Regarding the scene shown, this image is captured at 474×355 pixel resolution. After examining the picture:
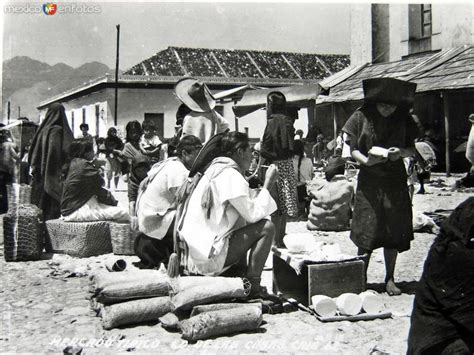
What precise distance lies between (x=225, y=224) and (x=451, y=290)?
1878mm

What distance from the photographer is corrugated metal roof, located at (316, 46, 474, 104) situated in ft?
39.8

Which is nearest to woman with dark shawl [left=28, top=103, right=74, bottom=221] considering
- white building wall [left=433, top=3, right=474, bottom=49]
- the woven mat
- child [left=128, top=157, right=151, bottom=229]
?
child [left=128, top=157, right=151, bottom=229]

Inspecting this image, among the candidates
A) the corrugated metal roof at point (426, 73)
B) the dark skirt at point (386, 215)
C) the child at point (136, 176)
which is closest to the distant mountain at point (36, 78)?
the child at point (136, 176)

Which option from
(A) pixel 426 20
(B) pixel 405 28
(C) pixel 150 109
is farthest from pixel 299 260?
(C) pixel 150 109

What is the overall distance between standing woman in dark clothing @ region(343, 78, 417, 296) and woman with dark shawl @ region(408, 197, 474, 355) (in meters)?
1.91

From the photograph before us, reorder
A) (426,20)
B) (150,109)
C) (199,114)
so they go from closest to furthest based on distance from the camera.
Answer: (199,114) → (426,20) → (150,109)

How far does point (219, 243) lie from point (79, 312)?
112cm

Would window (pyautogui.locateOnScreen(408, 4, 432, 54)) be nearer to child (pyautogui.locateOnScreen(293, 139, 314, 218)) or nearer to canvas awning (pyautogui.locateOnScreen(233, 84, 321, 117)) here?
canvas awning (pyautogui.locateOnScreen(233, 84, 321, 117))

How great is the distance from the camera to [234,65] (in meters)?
24.3

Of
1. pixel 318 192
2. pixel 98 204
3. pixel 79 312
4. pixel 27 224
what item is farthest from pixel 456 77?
pixel 79 312

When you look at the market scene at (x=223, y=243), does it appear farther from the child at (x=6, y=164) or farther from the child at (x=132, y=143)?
the child at (x=6, y=164)

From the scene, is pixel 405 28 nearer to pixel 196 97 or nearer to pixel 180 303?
pixel 196 97

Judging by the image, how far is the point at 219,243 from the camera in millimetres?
3904

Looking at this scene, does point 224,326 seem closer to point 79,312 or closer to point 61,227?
point 79,312
